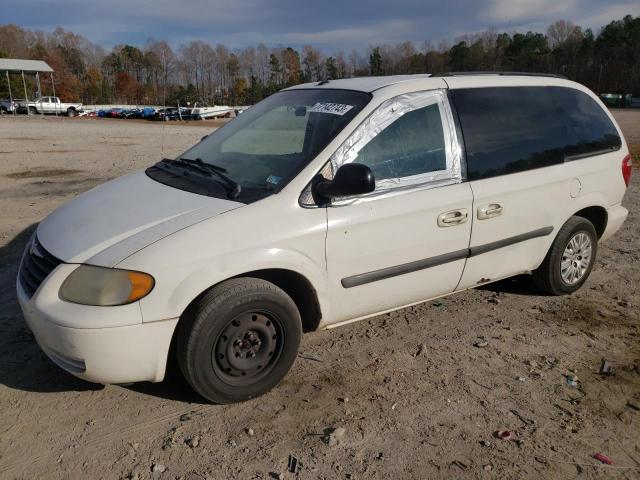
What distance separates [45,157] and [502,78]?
13.2 meters

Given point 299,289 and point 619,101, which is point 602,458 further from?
point 619,101

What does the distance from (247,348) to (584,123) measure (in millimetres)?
3457

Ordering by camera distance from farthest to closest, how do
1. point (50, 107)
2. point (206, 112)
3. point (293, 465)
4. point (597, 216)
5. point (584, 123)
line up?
point (206, 112), point (50, 107), point (597, 216), point (584, 123), point (293, 465)

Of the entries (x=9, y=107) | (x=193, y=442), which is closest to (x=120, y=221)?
(x=193, y=442)

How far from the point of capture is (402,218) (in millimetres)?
3451

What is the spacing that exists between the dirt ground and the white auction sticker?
1.66 metres

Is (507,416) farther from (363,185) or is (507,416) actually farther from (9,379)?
(9,379)

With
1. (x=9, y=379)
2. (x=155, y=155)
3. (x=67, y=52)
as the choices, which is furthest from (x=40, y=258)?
(x=67, y=52)

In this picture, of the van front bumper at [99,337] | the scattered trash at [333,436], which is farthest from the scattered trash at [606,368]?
the van front bumper at [99,337]

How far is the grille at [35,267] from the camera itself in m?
2.97

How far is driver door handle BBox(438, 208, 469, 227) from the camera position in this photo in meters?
3.62

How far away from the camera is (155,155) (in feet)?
49.4

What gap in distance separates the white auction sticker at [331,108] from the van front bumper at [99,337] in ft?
5.65

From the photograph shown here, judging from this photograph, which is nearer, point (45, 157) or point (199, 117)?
point (45, 157)
